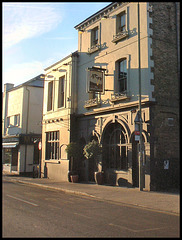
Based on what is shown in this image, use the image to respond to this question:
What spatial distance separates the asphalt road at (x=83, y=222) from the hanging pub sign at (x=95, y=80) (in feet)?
32.4

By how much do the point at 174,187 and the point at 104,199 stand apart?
198 inches

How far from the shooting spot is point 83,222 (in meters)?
7.48

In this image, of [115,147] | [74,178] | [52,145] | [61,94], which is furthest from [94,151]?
[61,94]

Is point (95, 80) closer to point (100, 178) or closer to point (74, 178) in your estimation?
point (100, 178)

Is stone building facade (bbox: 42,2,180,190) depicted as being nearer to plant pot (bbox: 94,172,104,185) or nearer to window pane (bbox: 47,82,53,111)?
plant pot (bbox: 94,172,104,185)

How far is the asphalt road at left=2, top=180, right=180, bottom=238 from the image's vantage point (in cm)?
632

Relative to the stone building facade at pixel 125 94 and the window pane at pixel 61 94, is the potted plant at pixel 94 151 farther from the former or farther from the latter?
the window pane at pixel 61 94

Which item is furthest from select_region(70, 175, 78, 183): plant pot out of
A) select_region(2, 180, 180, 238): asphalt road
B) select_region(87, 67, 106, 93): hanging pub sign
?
select_region(2, 180, 180, 238): asphalt road

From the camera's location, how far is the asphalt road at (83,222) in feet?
20.7

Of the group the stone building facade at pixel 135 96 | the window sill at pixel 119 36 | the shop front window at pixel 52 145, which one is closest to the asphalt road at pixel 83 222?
the stone building facade at pixel 135 96

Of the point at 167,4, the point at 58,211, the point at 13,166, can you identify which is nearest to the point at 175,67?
the point at 167,4

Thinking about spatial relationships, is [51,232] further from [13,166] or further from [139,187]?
[13,166]

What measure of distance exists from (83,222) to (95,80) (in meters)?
12.5

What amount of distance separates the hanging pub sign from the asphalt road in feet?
32.4
